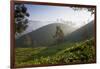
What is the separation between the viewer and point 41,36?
6.57 feet

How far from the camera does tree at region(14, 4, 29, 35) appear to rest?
1.90 metres

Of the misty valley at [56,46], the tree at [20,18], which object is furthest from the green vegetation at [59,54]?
the tree at [20,18]

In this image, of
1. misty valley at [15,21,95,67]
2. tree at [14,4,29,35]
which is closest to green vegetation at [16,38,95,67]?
misty valley at [15,21,95,67]

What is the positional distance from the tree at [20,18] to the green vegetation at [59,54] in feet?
0.73

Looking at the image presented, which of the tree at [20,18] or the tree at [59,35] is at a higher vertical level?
the tree at [20,18]

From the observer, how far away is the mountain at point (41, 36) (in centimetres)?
194

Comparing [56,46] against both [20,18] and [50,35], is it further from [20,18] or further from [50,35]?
[20,18]

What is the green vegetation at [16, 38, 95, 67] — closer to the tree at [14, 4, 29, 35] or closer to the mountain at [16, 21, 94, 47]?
the mountain at [16, 21, 94, 47]

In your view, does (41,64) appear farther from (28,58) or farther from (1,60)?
(1,60)

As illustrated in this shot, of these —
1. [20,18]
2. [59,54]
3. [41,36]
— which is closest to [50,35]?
[41,36]

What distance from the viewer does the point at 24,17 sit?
194 cm

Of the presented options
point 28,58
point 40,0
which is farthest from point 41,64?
point 40,0

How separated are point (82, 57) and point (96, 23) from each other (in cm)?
45

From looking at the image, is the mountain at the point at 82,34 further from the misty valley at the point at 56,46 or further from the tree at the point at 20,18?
the tree at the point at 20,18
